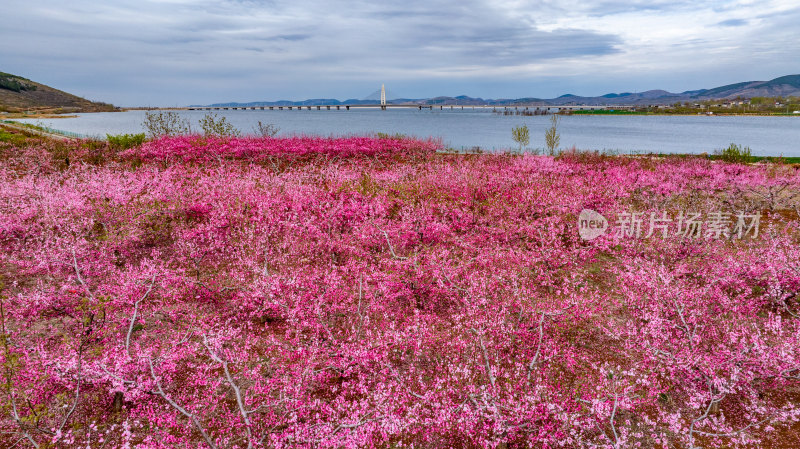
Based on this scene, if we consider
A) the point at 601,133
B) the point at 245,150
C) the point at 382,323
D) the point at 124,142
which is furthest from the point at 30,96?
the point at 382,323

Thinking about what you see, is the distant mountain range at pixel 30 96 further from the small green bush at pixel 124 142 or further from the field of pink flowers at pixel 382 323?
the field of pink flowers at pixel 382 323

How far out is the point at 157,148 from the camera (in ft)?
55.2

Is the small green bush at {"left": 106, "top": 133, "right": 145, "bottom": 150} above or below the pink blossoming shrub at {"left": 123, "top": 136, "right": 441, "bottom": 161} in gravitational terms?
above

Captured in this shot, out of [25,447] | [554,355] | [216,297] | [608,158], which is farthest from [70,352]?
[608,158]

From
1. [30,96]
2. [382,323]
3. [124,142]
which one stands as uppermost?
[30,96]

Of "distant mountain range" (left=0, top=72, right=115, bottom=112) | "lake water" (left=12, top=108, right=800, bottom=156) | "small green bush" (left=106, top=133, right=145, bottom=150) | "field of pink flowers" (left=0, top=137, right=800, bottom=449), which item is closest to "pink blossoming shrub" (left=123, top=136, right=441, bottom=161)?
"small green bush" (left=106, top=133, right=145, bottom=150)

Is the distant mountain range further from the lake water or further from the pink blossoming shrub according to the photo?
the pink blossoming shrub

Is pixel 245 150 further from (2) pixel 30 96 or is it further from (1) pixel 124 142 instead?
(2) pixel 30 96

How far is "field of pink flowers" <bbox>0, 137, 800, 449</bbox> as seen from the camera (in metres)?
4.07

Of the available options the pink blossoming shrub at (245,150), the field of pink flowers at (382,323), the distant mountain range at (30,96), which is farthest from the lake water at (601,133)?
the distant mountain range at (30,96)

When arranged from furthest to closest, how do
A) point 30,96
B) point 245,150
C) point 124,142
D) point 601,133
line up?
point 30,96
point 601,133
point 124,142
point 245,150

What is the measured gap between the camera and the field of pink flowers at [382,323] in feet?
13.4

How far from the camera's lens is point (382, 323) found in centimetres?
570

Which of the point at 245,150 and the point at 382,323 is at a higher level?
the point at 245,150
